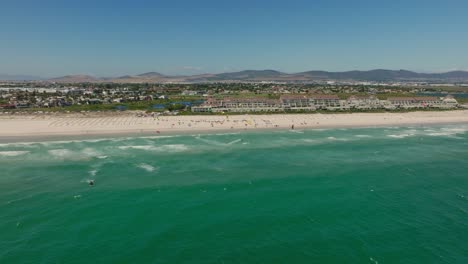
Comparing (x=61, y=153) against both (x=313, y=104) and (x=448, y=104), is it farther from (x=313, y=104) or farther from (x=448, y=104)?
(x=448, y=104)

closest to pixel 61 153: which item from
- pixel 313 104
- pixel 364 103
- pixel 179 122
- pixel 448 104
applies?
pixel 179 122

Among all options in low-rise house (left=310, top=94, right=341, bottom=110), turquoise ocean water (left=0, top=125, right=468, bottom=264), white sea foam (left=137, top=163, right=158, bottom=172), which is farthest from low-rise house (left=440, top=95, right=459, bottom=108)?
white sea foam (left=137, top=163, right=158, bottom=172)

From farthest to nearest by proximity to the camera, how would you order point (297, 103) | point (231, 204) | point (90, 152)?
point (297, 103) → point (90, 152) → point (231, 204)

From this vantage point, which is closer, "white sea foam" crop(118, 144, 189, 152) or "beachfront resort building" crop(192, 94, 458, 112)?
"white sea foam" crop(118, 144, 189, 152)

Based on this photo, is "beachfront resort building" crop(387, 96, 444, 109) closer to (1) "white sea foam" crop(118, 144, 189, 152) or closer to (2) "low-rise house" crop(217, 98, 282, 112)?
(2) "low-rise house" crop(217, 98, 282, 112)

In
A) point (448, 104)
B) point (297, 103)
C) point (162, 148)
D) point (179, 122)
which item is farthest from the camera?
point (448, 104)

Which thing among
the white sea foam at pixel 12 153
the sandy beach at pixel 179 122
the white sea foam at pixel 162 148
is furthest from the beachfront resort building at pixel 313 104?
the white sea foam at pixel 12 153

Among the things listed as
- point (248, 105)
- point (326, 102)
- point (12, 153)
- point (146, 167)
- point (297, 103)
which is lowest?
point (146, 167)

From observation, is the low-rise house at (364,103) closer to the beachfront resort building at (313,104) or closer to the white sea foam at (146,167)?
the beachfront resort building at (313,104)
